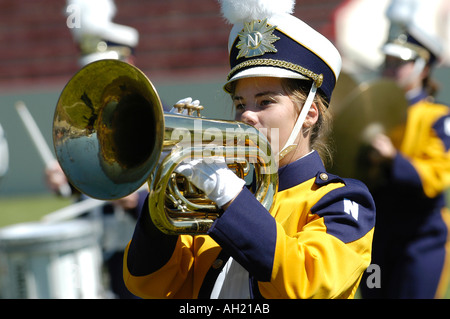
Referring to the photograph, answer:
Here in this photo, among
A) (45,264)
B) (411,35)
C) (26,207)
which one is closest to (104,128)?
(45,264)

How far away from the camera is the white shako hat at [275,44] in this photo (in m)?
2.02

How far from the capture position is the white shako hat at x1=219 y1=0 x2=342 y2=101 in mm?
2018

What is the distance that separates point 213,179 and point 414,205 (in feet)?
8.95

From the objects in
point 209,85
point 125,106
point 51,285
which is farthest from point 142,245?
point 209,85

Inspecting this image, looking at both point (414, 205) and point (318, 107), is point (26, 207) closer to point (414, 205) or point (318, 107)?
point (414, 205)

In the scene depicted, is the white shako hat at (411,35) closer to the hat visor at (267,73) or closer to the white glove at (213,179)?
the hat visor at (267,73)

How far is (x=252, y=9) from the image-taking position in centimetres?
201

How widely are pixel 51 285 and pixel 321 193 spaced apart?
246cm

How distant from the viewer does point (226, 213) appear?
5.87 feet

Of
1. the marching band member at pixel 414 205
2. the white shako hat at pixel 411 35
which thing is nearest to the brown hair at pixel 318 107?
the marching band member at pixel 414 205

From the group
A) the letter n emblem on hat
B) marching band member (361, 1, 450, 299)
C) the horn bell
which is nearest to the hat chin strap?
the letter n emblem on hat

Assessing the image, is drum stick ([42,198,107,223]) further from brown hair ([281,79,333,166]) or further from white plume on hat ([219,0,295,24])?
white plume on hat ([219,0,295,24])

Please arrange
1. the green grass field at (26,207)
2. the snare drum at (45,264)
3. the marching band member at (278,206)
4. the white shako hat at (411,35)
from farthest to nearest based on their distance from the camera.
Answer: the green grass field at (26,207)
the white shako hat at (411,35)
the snare drum at (45,264)
the marching band member at (278,206)

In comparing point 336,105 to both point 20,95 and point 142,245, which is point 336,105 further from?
point 20,95
